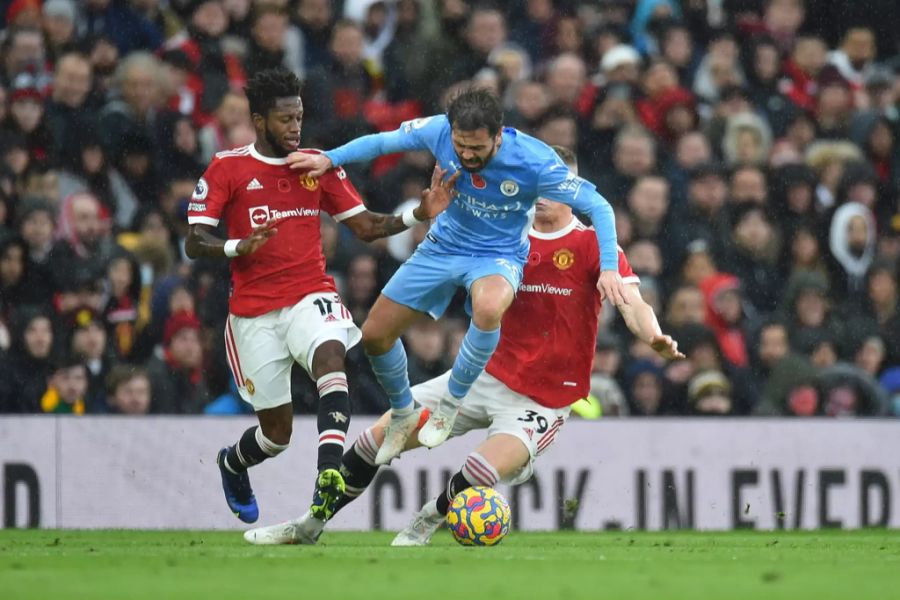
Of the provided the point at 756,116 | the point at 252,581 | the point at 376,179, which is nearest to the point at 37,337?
the point at 376,179

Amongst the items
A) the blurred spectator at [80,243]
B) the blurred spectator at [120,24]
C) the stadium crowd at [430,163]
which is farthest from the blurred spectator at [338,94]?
the blurred spectator at [80,243]

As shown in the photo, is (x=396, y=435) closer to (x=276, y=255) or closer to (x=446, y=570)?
(x=276, y=255)

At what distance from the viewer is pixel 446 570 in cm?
766

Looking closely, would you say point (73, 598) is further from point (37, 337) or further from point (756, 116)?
point (756, 116)

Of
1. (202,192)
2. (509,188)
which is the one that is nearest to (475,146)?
(509,188)

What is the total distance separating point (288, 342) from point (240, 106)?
14.6 ft

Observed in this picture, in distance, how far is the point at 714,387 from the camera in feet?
45.3

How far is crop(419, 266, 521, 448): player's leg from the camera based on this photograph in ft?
31.6

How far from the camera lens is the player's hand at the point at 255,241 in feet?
31.2

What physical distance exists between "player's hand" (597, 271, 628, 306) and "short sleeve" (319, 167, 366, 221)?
1.64 m

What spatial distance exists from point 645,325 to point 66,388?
16.8 feet

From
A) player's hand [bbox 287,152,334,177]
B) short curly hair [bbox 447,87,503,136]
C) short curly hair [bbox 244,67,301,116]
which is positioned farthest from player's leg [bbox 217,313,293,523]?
short curly hair [bbox 447,87,503,136]

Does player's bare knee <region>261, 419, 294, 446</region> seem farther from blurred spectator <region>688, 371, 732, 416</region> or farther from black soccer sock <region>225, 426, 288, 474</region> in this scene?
blurred spectator <region>688, 371, 732, 416</region>

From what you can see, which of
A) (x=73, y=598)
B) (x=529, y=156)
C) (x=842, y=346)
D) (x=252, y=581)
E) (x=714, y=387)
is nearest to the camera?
(x=73, y=598)
